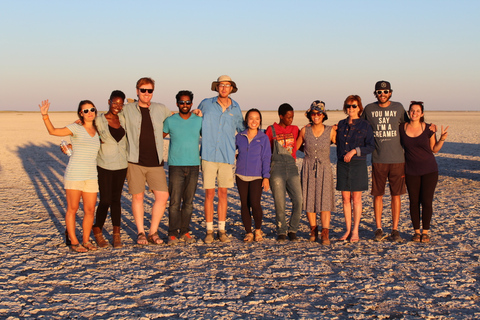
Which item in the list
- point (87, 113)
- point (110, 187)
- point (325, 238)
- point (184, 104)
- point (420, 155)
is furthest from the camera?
point (325, 238)

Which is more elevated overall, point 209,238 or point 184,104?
point 184,104

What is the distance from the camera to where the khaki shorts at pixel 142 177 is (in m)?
6.18

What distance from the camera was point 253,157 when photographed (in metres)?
6.36

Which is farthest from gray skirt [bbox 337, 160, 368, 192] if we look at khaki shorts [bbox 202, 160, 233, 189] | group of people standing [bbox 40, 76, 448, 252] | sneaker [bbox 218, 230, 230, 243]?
sneaker [bbox 218, 230, 230, 243]

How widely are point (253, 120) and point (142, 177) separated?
5.33ft

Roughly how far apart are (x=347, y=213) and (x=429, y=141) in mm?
1428

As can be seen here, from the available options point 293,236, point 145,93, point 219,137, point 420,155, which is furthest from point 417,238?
point 145,93

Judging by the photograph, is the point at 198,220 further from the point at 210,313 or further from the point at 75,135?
the point at 210,313

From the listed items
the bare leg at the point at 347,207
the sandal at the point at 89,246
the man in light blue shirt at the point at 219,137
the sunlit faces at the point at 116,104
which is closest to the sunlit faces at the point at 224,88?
the man in light blue shirt at the point at 219,137

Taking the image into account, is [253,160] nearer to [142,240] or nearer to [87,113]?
[142,240]

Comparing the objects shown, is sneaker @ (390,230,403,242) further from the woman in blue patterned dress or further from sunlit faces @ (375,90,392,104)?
the woman in blue patterned dress

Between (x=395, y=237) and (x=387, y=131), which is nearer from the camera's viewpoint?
(x=387, y=131)

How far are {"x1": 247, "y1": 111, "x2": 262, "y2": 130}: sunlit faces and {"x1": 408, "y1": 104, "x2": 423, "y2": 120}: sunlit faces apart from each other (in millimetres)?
1988

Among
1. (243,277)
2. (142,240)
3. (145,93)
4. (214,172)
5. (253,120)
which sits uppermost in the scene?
(145,93)
